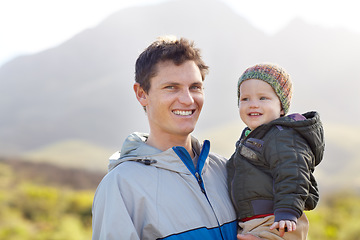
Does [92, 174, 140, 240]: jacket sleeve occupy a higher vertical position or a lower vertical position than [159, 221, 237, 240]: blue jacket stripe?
higher

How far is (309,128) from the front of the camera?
2.35 metres

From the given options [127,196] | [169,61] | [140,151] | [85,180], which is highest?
[169,61]

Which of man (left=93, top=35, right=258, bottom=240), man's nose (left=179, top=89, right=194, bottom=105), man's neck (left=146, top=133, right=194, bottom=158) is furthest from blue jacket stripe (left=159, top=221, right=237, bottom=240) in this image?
man's nose (left=179, top=89, right=194, bottom=105)

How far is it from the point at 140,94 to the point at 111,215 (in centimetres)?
101

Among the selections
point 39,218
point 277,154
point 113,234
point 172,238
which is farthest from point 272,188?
point 39,218

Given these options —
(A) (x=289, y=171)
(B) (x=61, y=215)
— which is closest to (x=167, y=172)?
(A) (x=289, y=171)

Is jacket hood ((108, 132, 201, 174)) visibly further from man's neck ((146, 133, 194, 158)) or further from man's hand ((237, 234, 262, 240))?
man's hand ((237, 234, 262, 240))

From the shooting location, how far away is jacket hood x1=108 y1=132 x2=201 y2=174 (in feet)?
7.48

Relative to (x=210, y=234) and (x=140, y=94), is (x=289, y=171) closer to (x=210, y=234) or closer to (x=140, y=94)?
(x=210, y=234)

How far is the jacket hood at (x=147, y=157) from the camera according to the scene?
2281 mm

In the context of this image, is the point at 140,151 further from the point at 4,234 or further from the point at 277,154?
the point at 4,234

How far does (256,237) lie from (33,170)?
2136 cm

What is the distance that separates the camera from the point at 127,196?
2.09 m

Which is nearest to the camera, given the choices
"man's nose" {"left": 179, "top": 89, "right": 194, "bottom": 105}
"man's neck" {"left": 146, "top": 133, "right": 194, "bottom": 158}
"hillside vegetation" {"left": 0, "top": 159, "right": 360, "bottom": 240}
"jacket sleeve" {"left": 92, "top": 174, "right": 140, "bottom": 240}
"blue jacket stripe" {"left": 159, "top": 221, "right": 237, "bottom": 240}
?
"jacket sleeve" {"left": 92, "top": 174, "right": 140, "bottom": 240}
